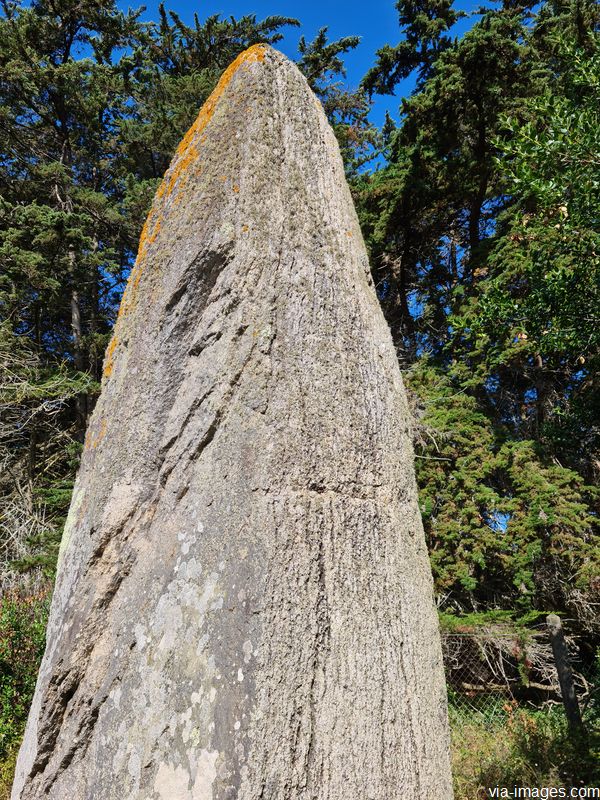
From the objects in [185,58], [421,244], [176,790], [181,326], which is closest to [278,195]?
[181,326]

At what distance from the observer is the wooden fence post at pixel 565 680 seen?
436 cm

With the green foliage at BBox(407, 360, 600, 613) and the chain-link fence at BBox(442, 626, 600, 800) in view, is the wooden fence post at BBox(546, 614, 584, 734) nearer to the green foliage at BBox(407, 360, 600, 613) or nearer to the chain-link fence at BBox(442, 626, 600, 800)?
the chain-link fence at BBox(442, 626, 600, 800)

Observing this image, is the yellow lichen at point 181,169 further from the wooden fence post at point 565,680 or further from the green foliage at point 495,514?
the green foliage at point 495,514

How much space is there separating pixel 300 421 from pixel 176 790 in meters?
1.15

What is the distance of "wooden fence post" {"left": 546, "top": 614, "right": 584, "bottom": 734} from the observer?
4363mm

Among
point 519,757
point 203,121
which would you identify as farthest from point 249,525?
point 519,757

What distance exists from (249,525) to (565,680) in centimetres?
420

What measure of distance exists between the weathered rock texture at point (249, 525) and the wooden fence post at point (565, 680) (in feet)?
11.2

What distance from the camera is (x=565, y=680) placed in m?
4.51

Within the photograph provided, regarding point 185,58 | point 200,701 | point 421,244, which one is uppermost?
point 185,58

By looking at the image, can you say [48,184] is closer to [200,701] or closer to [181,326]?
[181,326]

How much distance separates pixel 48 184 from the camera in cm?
1067

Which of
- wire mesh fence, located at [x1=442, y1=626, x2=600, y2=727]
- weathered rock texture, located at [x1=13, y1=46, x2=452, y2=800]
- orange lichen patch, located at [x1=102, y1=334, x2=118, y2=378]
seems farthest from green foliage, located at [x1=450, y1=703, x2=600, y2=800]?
orange lichen patch, located at [x1=102, y1=334, x2=118, y2=378]

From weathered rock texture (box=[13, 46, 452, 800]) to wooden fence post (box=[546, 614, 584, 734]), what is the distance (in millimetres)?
3414
